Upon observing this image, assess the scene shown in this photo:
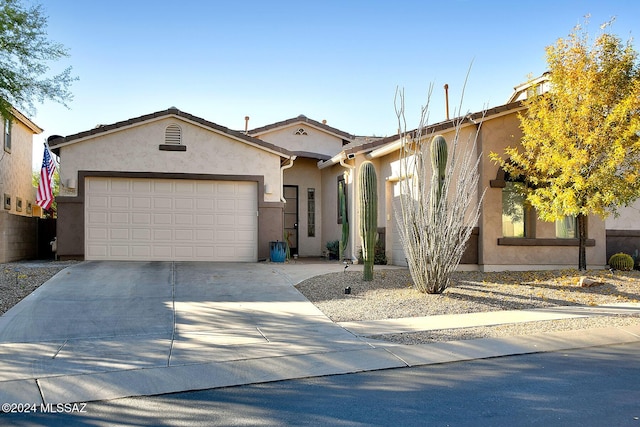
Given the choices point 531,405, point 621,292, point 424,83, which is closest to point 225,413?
point 531,405

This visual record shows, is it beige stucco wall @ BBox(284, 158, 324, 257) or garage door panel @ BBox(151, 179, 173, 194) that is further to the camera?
beige stucco wall @ BBox(284, 158, 324, 257)

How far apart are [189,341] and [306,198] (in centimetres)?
1327

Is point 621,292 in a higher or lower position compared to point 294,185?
lower

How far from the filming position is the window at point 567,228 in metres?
15.2

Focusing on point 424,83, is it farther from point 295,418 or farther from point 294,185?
point 294,185

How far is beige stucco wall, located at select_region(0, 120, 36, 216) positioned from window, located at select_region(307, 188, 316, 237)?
10.0m

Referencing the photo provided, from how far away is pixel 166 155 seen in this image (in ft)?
53.0

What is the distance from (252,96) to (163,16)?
485cm

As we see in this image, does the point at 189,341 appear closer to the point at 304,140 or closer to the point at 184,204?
the point at 184,204

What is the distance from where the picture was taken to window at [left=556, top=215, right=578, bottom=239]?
1518cm

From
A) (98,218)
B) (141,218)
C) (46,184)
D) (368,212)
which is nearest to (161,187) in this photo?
(141,218)

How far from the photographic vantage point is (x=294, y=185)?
2056cm

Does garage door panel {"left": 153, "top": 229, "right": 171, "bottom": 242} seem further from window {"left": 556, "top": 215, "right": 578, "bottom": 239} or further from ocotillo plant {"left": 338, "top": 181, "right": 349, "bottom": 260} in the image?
window {"left": 556, "top": 215, "right": 578, "bottom": 239}

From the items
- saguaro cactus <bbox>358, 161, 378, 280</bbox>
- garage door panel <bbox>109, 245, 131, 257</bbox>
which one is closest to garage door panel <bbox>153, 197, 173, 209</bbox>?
garage door panel <bbox>109, 245, 131, 257</bbox>
